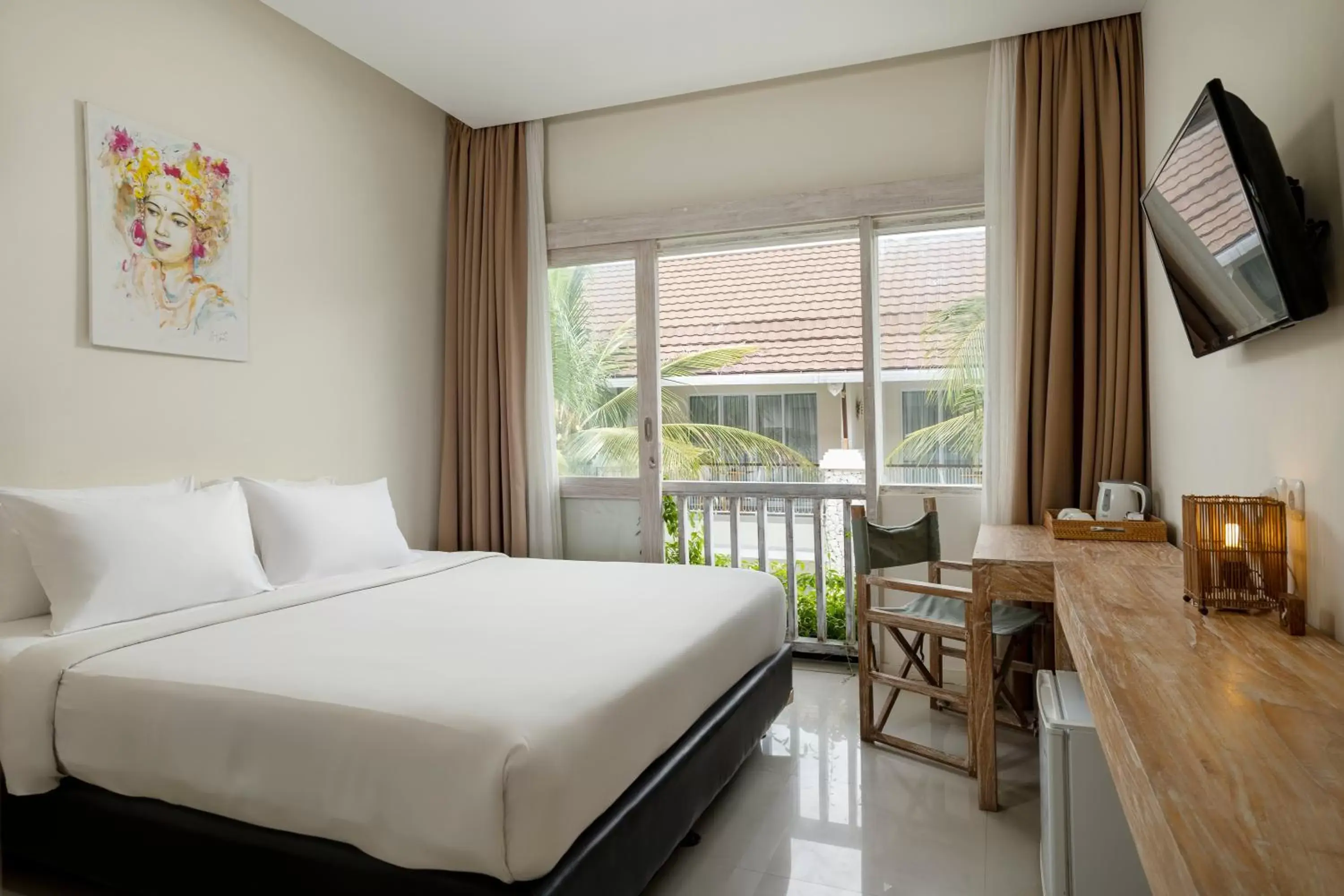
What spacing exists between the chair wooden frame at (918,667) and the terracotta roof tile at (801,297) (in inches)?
36.7

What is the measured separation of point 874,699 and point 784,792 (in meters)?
0.99

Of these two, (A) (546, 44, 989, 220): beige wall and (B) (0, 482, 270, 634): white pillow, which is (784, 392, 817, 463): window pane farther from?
(B) (0, 482, 270, 634): white pillow

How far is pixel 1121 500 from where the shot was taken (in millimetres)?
2838

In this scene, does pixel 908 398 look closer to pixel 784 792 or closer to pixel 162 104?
pixel 784 792

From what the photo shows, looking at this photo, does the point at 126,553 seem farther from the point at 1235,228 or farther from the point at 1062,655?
the point at 1235,228

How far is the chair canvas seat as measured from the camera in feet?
8.72

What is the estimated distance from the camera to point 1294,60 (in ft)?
5.06

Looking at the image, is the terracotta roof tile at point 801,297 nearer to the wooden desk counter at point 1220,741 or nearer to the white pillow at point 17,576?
the wooden desk counter at point 1220,741

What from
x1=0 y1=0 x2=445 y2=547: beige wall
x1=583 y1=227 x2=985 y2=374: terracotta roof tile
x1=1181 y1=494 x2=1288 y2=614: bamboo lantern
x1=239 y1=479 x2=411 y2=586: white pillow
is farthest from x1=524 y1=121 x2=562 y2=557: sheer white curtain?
x1=1181 y1=494 x2=1288 y2=614: bamboo lantern

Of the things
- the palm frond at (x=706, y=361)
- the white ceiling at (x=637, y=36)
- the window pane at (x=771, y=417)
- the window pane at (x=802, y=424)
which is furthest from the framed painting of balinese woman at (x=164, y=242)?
the window pane at (x=802, y=424)

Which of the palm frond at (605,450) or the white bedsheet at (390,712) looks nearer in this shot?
the white bedsheet at (390,712)

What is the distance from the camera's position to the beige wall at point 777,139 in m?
3.51

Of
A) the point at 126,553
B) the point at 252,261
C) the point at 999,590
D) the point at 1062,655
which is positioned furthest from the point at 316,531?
the point at 1062,655

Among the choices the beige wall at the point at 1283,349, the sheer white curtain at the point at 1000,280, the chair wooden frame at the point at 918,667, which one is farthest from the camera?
the sheer white curtain at the point at 1000,280
